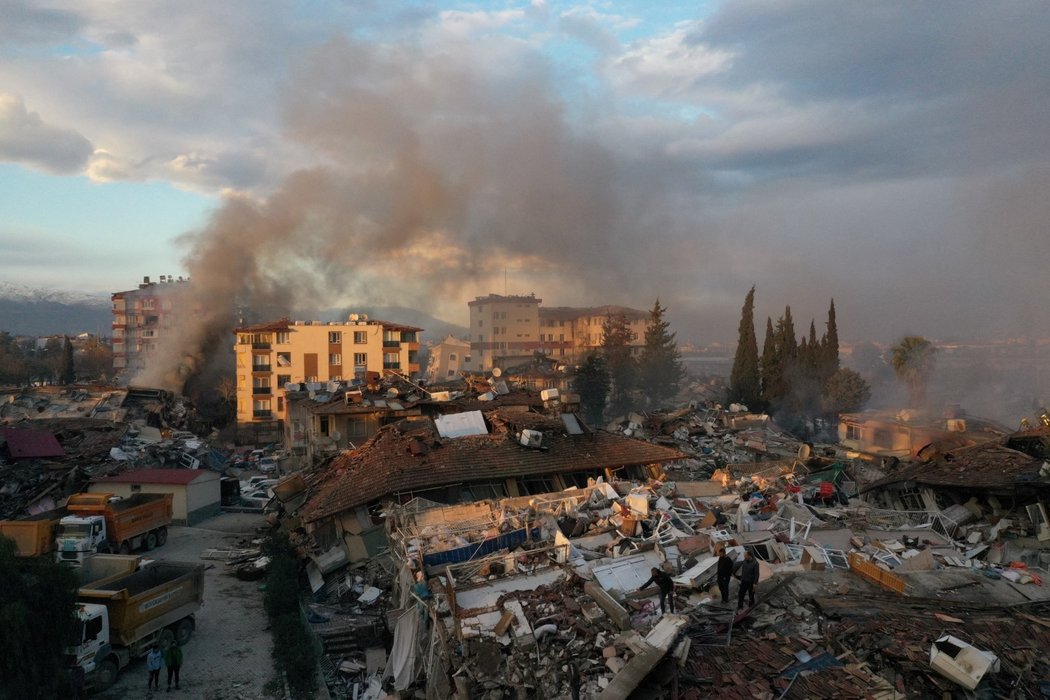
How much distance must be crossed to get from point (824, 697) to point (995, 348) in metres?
88.0

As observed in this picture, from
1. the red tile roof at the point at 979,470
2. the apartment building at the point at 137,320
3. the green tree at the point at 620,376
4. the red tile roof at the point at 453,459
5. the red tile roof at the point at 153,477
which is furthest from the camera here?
the apartment building at the point at 137,320

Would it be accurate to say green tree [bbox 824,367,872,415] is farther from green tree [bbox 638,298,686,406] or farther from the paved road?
the paved road

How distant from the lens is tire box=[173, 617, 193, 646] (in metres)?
13.4

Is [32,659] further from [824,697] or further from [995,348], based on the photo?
[995,348]

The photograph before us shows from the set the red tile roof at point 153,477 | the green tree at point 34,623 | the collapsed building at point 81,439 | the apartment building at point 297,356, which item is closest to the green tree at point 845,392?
the apartment building at point 297,356

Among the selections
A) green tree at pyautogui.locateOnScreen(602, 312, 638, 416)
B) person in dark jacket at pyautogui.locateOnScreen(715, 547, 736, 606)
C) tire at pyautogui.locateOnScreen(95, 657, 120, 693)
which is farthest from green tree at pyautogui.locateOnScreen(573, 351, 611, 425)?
person in dark jacket at pyautogui.locateOnScreen(715, 547, 736, 606)

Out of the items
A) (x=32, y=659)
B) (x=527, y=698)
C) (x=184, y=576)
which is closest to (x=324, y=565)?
(x=184, y=576)

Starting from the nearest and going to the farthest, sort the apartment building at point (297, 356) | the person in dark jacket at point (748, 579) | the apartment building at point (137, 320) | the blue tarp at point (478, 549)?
the person in dark jacket at point (748, 579) → the blue tarp at point (478, 549) → the apartment building at point (297, 356) → the apartment building at point (137, 320)

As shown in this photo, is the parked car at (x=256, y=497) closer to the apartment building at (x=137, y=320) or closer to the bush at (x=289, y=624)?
the bush at (x=289, y=624)

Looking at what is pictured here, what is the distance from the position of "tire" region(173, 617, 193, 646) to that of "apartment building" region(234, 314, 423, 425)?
1468 inches

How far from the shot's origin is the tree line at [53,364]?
63.0 meters

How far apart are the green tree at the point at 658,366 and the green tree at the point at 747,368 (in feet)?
28.3

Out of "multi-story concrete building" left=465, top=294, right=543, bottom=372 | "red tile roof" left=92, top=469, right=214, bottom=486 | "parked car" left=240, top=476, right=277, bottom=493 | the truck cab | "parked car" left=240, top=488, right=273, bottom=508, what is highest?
"multi-story concrete building" left=465, top=294, right=543, bottom=372

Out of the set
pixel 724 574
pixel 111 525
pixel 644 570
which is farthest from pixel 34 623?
pixel 111 525
